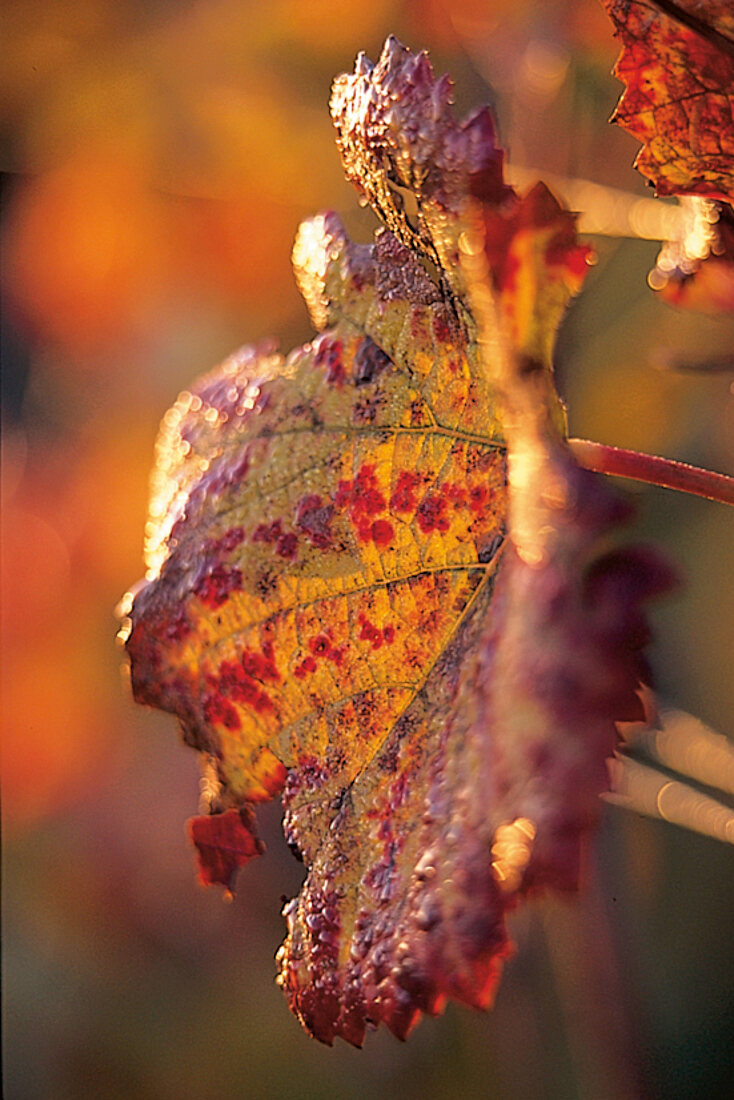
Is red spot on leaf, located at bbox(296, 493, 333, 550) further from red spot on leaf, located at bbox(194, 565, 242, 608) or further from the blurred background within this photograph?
the blurred background

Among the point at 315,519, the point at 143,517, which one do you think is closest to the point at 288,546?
the point at 315,519

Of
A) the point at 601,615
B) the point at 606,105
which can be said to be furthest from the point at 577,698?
the point at 606,105

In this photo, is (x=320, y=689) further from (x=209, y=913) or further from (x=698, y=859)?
(x=209, y=913)

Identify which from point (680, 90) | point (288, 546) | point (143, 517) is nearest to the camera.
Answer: point (680, 90)

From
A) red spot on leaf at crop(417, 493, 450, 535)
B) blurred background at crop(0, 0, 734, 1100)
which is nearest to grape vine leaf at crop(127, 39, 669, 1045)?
red spot on leaf at crop(417, 493, 450, 535)

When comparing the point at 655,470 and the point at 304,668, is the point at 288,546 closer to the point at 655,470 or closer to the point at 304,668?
the point at 304,668

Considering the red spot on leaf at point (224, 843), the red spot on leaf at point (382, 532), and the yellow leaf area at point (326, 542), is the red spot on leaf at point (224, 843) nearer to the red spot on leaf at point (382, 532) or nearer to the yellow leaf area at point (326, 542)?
the yellow leaf area at point (326, 542)
